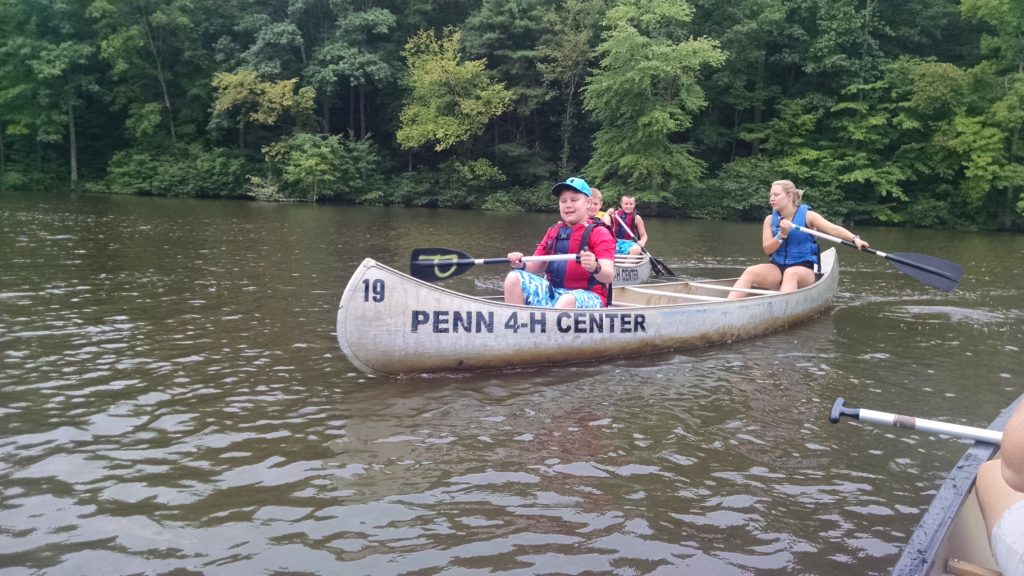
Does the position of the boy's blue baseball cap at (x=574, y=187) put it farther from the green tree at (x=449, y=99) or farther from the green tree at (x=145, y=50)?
the green tree at (x=145, y=50)

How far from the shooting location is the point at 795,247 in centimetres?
901

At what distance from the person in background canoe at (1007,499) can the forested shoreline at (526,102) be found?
90.1 ft

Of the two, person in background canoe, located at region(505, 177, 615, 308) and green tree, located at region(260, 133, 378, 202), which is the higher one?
green tree, located at region(260, 133, 378, 202)

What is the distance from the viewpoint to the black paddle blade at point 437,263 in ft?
22.7

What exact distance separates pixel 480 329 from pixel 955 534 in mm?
3757

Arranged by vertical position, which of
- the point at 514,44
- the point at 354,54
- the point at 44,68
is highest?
the point at 514,44

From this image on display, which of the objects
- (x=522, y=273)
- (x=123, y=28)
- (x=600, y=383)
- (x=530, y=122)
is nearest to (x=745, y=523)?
(x=600, y=383)

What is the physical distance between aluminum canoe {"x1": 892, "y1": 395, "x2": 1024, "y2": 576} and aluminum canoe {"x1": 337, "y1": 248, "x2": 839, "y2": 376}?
3499 millimetres

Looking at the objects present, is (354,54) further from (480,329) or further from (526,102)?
(480,329)

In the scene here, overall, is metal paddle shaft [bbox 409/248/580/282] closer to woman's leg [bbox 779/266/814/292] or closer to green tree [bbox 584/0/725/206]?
woman's leg [bbox 779/266/814/292]

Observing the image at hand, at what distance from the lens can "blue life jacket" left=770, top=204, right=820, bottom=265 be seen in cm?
878

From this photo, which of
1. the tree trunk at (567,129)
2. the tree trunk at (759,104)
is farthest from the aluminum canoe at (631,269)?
the tree trunk at (759,104)

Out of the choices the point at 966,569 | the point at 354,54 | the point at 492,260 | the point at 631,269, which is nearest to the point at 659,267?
the point at 631,269

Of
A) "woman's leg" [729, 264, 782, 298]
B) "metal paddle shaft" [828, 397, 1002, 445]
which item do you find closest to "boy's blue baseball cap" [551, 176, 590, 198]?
"metal paddle shaft" [828, 397, 1002, 445]
